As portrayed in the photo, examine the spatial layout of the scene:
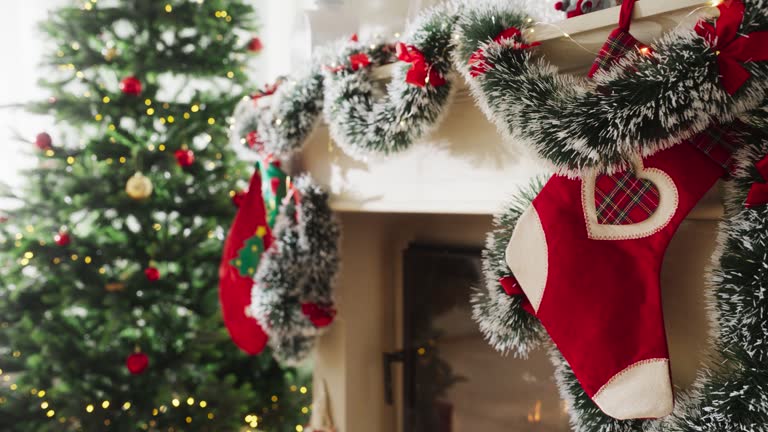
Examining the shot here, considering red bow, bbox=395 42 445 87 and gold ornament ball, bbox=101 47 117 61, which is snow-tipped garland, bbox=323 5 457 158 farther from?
gold ornament ball, bbox=101 47 117 61

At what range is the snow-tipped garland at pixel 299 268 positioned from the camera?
1446mm

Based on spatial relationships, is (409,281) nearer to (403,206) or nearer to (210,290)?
(403,206)

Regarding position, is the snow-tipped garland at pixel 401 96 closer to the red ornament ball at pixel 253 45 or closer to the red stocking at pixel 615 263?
the red stocking at pixel 615 263

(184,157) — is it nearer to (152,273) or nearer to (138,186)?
(138,186)

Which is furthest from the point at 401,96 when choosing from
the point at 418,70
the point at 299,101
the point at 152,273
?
the point at 152,273

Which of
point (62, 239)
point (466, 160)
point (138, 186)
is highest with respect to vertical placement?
point (466, 160)

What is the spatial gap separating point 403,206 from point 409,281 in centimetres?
46

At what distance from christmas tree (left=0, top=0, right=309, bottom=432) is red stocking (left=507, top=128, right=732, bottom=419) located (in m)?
1.36

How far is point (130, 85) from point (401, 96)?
1145 millimetres

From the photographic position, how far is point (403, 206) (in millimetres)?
1272

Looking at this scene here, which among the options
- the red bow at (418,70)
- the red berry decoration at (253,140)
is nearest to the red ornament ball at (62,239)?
the red berry decoration at (253,140)

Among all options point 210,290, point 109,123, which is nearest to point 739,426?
point 210,290

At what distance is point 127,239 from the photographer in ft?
6.10

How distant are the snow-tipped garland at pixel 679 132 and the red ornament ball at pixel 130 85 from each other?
1.34m
